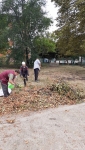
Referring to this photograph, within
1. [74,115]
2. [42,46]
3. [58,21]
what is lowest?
[74,115]

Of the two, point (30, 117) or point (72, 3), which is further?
point (72, 3)

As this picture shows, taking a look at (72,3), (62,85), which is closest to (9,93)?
(62,85)

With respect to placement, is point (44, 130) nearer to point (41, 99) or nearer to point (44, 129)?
point (44, 129)

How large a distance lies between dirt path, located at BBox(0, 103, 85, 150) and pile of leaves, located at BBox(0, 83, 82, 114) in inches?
21.2

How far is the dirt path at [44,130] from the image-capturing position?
5.21 m

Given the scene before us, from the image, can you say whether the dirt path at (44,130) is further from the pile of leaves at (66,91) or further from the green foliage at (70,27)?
the green foliage at (70,27)

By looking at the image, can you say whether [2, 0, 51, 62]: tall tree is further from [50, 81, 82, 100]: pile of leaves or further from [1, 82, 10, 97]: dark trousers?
[1, 82, 10, 97]: dark trousers

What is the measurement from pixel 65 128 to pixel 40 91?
405 centimetres

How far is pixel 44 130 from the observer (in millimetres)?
6105

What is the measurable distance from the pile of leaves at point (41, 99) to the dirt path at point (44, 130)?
54 cm

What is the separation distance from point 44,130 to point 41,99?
10.3 feet

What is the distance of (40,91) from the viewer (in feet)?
33.6

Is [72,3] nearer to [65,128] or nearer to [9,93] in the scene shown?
[9,93]

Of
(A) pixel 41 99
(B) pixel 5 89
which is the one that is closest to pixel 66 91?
(A) pixel 41 99
